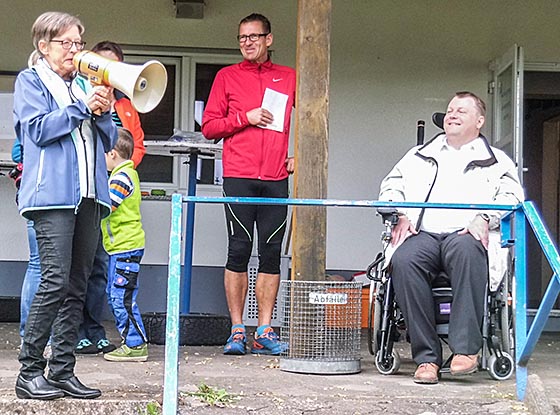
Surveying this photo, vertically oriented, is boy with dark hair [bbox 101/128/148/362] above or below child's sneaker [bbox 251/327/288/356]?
above

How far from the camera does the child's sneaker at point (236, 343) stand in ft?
15.4

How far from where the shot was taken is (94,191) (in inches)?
131

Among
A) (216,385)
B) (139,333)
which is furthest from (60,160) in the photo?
(139,333)

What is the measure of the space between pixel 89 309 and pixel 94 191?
1406 mm

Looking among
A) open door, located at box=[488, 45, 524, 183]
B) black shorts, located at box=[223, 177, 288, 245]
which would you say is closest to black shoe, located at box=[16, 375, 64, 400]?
black shorts, located at box=[223, 177, 288, 245]

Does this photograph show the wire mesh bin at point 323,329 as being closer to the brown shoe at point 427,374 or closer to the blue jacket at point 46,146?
the brown shoe at point 427,374

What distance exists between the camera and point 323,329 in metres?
4.22

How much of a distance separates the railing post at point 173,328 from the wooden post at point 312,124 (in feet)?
3.46

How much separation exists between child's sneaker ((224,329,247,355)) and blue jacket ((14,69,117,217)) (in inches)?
62.3

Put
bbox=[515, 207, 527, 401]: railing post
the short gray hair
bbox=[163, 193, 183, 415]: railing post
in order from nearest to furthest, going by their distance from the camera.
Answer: bbox=[163, 193, 183, 415]: railing post, the short gray hair, bbox=[515, 207, 527, 401]: railing post

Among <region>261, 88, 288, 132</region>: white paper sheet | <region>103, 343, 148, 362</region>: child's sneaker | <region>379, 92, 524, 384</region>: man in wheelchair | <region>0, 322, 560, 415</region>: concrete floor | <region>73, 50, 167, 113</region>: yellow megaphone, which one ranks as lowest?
<region>0, 322, 560, 415</region>: concrete floor

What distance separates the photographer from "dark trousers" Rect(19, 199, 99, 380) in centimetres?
323

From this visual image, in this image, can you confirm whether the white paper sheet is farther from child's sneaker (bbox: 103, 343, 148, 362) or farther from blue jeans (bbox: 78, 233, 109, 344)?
child's sneaker (bbox: 103, 343, 148, 362)

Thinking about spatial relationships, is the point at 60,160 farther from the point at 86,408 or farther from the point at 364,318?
the point at 364,318
